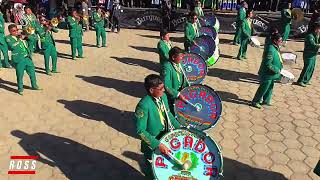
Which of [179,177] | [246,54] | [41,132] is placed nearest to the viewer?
[179,177]

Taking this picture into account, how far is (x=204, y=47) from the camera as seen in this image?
37.6 ft

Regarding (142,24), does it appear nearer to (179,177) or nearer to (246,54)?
(246,54)

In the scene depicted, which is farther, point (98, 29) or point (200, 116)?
point (98, 29)

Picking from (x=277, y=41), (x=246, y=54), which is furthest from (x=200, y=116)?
(x=246, y=54)

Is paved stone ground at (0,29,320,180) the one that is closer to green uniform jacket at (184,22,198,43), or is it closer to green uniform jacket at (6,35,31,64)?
green uniform jacket at (6,35,31,64)

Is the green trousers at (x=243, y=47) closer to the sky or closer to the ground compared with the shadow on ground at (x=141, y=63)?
closer to the sky

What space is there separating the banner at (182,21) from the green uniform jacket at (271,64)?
7.46 meters

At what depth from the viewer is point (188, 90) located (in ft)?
A: 24.0

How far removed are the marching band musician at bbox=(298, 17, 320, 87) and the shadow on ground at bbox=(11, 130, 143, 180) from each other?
23.4ft

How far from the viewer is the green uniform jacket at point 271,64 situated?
374 inches

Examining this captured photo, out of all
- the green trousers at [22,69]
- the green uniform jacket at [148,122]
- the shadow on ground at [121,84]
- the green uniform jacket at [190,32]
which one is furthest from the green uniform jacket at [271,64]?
the green trousers at [22,69]

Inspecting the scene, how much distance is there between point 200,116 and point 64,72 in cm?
745

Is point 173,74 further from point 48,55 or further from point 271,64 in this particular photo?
point 48,55

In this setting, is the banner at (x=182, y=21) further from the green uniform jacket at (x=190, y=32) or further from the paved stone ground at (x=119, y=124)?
the green uniform jacket at (x=190, y=32)
